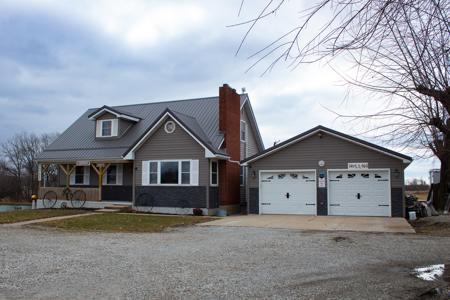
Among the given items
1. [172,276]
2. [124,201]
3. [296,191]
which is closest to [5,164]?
[124,201]

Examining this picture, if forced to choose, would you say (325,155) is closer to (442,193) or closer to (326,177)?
(326,177)

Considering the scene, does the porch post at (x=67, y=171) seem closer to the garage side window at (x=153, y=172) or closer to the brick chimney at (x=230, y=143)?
the garage side window at (x=153, y=172)

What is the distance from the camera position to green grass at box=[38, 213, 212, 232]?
1653 centimetres

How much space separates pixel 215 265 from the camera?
9.00 m

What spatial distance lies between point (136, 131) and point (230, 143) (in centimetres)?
611

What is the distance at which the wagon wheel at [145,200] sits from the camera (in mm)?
24125

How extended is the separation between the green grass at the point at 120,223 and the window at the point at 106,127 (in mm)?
8297

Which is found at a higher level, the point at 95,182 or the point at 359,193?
the point at 95,182

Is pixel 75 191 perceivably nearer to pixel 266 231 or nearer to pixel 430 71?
pixel 266 231

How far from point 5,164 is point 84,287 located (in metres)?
54.1

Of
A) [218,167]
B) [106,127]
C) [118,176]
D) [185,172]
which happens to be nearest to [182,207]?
[185,172]

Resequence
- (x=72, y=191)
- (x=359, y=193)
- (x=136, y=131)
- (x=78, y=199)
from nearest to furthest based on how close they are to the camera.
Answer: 1. (x=359, y=193)
2. (x=78, y=199)
3. (x=72, y=191)
4. (x=136, y=131)

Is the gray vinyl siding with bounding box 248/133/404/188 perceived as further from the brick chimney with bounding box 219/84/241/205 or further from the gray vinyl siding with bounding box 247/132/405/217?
the brick chimney with bounding box 219/84/241/205

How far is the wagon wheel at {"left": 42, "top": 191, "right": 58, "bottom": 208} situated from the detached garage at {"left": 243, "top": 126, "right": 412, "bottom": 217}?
1170cm
